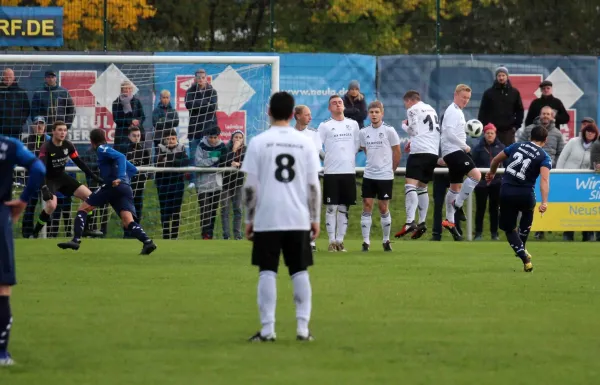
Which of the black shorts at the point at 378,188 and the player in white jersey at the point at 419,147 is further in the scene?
the player in white jersey at the point at 419,147

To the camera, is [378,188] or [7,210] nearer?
[7,210]

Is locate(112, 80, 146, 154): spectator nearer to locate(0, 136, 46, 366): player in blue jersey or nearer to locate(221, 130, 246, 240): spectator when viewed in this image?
locate(221, 130, 246, 240): spectator

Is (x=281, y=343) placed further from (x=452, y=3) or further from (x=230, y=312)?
(x=452, y=3)

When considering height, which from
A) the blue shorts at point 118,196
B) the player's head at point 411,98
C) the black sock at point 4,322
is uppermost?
the player's head at point 411,98

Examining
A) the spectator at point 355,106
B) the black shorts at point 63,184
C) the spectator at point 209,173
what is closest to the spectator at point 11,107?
the black shorts at point 63,184

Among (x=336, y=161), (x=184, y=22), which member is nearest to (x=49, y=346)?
(x=336, y=161)

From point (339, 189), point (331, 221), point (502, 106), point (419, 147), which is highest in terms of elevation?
point (502, 106)

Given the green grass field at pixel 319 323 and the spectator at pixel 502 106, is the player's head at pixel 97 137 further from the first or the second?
the spectator at pixel 502 106

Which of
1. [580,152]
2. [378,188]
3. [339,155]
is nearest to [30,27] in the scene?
[339,155]

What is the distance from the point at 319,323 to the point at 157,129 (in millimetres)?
13035

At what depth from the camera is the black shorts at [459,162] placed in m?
20.6

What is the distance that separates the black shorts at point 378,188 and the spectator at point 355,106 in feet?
11.9

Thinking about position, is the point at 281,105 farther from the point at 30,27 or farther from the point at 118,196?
the point at 30,27

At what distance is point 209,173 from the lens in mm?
23438
